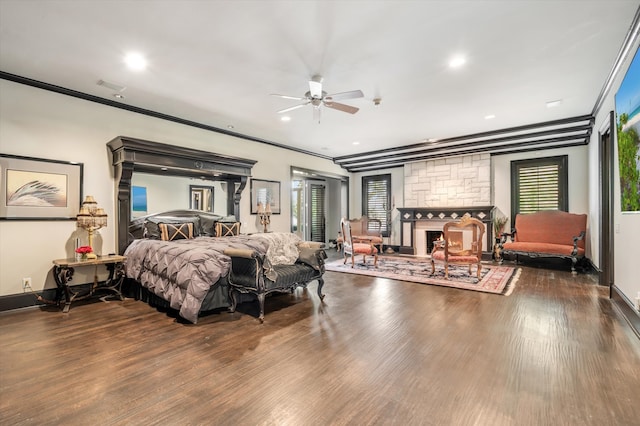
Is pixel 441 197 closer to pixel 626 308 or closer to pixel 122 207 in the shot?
pixel 626 308

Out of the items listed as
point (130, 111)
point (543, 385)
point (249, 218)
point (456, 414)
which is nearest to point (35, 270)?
point (130, 111)

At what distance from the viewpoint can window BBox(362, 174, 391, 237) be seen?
9.03 metres

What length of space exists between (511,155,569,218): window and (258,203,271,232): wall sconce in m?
5.73

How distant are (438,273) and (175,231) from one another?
4.63m

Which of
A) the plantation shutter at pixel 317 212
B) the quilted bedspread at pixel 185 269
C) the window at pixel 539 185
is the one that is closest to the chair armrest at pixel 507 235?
the window at pixel 539 185

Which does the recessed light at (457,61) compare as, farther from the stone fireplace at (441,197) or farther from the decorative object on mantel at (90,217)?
the decorative object on mantel at (90,217)

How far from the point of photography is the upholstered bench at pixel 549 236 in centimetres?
569

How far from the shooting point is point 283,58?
3205 mm

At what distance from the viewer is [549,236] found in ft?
20.6

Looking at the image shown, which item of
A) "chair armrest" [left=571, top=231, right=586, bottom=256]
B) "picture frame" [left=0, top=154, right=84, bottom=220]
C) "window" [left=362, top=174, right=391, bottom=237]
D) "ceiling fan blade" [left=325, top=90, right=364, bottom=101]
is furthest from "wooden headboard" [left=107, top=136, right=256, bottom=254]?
→ "chair armrest" [left=571, top=231, right=586, bottom=256]

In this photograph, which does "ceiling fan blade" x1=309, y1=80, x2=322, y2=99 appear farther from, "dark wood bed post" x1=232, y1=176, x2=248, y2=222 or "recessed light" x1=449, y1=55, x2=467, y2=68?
"dark wood bed post" x1=232, y1=176, x2=248, y2=222

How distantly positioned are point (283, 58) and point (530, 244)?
598cm

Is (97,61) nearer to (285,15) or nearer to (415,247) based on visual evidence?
(285,15)

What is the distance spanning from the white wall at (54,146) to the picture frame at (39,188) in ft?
0.28
